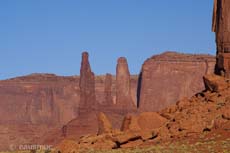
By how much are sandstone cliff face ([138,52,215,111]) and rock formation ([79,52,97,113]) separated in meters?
19.2

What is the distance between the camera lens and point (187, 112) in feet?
118

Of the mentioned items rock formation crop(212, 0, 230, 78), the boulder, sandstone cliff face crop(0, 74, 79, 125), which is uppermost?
rock formation crop(212, 0, 230, 78)

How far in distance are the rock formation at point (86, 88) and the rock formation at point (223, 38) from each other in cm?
9634

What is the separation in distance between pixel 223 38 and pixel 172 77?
408ft

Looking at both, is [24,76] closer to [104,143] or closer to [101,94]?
[101,94]

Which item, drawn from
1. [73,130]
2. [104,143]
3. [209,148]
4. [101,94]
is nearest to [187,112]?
[104,143]

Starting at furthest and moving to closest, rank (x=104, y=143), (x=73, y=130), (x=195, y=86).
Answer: (x=195, y=86), (x=73, y=130), (x=104, y=143)

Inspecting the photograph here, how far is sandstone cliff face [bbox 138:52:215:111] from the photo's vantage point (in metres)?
160

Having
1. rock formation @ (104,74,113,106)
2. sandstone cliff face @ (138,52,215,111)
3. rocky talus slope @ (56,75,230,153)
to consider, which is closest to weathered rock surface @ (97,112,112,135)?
rocky talus slope @ (56,75,230,153)

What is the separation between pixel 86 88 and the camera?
142 meters

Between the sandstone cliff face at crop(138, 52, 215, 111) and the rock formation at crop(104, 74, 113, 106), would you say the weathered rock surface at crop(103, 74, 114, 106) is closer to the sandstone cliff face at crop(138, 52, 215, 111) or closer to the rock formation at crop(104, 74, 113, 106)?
the rock formation at crop(104, 74, 113, 106)

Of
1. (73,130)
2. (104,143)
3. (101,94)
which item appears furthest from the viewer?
(101,94)

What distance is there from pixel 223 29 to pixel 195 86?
123386 mm

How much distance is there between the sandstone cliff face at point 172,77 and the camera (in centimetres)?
15975
